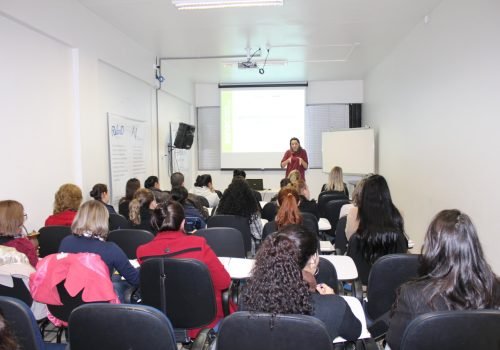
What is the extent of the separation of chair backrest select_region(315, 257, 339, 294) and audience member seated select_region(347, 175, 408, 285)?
1.83 feet

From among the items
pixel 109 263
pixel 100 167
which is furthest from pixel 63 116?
pixel 109 263

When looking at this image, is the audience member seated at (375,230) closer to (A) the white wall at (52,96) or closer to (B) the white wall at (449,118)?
(B) the white wall at (449,118)

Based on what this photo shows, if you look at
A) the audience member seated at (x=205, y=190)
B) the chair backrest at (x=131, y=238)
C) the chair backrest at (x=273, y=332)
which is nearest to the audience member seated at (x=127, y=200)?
the audience member seated at (x=205, y=190)

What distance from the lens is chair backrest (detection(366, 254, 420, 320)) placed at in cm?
209

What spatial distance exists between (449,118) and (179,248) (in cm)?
351

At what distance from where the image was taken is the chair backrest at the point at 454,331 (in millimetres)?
1319

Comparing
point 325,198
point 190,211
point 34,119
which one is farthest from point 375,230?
point 34,119

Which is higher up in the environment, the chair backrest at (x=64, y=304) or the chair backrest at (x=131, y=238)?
the chair backrest at (x=131, y=238)

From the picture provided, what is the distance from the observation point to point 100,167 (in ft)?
16.5

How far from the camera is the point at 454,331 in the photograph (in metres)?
1.34

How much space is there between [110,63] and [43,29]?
1.40 meters

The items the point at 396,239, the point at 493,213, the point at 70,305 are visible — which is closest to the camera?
the point at 70,305

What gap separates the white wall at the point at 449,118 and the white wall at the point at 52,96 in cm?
410

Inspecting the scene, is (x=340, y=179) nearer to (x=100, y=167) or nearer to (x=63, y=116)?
(x=100, y=167)
